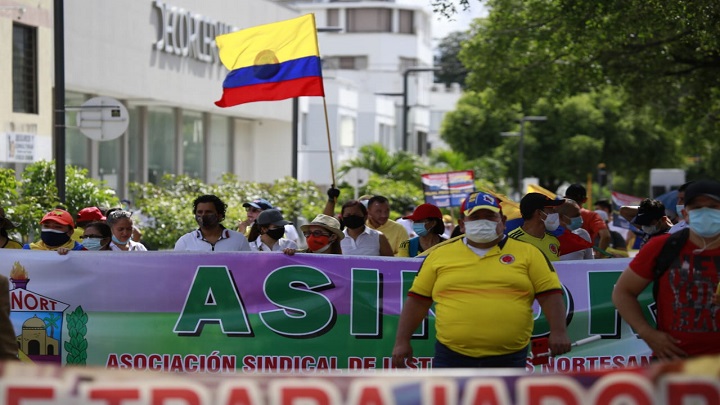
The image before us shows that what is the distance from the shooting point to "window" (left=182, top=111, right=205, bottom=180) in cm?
3666

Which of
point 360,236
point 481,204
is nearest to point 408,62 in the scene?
point 360,236

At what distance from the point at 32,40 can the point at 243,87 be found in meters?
10.8

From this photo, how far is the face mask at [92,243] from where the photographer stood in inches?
401

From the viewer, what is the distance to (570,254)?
10297 millimetres

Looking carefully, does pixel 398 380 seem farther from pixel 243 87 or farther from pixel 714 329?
pixel 243 87

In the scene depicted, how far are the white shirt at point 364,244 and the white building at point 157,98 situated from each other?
12.9 m

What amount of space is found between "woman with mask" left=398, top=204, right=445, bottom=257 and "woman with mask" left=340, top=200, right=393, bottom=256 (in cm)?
31

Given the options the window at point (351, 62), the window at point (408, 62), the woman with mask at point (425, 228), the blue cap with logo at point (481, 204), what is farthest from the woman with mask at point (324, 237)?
the window at point (351, 62)

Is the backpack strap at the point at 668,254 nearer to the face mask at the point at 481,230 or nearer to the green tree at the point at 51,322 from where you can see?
the face mask at the point at 481,230

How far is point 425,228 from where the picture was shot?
36.9 feet

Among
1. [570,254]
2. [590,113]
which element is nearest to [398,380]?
[570,254]

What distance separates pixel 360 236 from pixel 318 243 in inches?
65.6

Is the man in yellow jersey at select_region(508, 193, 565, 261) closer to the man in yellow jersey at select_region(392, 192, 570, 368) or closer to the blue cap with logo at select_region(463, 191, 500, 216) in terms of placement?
the blue cap with logo at select_region(463, 191, 500, 216)

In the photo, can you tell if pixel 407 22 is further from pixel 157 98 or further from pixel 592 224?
pixel 592 224
